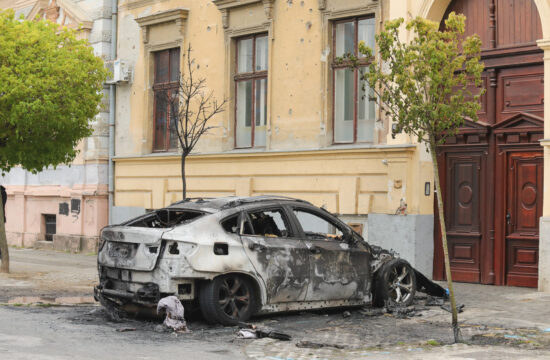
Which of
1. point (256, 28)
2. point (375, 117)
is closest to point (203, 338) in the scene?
point (375, 117)

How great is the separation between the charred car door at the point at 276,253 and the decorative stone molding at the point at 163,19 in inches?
367

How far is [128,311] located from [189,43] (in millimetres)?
9463

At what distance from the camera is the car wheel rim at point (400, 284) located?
36.0 feet

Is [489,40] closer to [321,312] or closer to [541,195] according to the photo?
[541,195]

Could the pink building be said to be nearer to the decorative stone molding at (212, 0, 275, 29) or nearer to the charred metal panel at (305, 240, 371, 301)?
the decorative stone molding at (212, 0, 275, 29)

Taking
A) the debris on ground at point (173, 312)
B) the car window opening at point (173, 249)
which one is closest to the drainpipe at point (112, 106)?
the car window opening at point (173, 249)

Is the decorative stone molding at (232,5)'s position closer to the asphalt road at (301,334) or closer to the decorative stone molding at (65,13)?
the decorative stone molding at (65,13)

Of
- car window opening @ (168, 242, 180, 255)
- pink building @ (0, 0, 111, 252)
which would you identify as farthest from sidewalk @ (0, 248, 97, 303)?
car window opening @ (168, 242, 180, 255)

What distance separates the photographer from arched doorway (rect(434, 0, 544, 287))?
13273 millimetres

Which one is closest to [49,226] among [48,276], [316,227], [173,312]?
[48,276]

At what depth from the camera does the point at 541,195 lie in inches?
516

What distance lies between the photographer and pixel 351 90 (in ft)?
51.2

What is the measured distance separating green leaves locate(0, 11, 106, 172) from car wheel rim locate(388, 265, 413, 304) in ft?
21.3

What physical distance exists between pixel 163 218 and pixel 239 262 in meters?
1.52
